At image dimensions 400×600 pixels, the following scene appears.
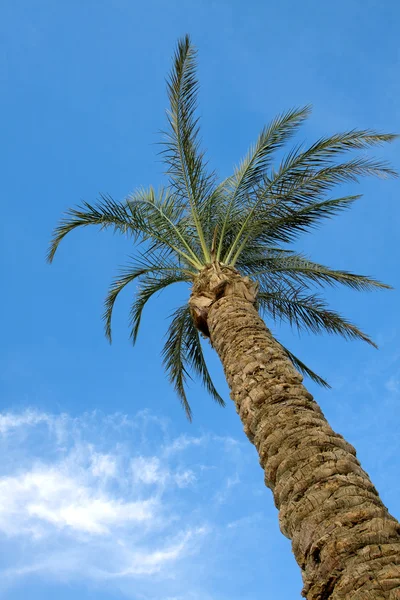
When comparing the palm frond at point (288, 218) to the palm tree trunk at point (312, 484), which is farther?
the palm frond at point (288, 218)

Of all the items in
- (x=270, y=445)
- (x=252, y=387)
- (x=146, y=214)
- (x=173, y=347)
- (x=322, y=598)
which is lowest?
(x=322, y=598)

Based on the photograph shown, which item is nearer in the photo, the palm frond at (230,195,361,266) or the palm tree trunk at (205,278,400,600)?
the palm tree trunk at (205,278,400,600)

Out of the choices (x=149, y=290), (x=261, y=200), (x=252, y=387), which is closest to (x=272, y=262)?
(x=261, y=200)

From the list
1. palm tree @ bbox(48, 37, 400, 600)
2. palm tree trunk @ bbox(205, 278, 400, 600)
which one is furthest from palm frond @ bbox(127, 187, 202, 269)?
palm tree trunk @ bbox(205, 278, 400, 600)

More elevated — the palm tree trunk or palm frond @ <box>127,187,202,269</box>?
palm frond @ <box>127,187,202,269</box>

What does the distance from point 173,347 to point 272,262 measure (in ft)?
8.59

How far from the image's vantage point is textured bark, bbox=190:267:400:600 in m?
3.06

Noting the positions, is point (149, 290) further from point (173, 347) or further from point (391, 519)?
point (391, 519)

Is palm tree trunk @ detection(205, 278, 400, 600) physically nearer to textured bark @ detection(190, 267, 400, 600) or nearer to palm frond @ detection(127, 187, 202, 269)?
textured bark @ detection(190, 267, 400, 600)

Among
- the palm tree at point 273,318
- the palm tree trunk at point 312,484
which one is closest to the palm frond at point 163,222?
the palm tree at point 273,318

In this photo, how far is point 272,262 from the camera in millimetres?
10352

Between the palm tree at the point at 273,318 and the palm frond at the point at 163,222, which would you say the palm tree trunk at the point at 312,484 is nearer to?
the palm tree at the point at 273,318

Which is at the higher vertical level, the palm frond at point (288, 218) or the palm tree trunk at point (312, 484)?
the palm frond at point (288, 218)

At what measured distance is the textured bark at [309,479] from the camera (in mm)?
3061
